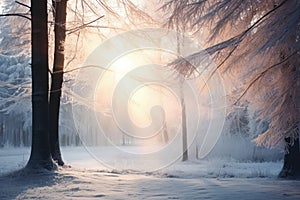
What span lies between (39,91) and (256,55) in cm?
614

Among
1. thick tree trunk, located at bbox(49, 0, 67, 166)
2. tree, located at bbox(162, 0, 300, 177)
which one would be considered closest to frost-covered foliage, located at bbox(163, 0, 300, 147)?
tree, located at bbox(162, 0, 300, 177)

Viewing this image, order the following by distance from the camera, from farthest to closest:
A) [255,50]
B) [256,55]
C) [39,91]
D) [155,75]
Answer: [155,75] → [39,91] → [255,50] → [256,55]

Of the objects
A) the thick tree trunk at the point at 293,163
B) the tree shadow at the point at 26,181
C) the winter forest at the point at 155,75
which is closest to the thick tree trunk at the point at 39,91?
the winter forest at the point at 155,75

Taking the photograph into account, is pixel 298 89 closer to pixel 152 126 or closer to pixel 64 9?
pixel 64 9

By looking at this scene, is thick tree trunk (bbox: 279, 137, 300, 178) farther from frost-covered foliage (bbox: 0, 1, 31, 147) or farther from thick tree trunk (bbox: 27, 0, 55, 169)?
frost-covered foliage (bbox: 0, 1, 31, 147)

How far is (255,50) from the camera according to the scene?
7309 mm

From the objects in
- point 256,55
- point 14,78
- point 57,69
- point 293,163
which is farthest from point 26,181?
point 14,78

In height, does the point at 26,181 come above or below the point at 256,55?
below

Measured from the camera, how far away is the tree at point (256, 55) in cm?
760

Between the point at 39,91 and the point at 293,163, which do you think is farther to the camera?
the point at 293,163

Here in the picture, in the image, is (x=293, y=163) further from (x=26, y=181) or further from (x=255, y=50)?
(x=26, y=181)

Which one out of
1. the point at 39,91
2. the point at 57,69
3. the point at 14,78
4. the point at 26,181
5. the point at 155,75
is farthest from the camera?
the point at 14,78

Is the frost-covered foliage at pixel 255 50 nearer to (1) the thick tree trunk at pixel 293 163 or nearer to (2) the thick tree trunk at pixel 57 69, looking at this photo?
(1) the thick tree trunk at pixel 293 163

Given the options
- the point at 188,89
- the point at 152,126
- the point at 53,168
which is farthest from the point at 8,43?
the point at 152,126
